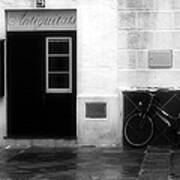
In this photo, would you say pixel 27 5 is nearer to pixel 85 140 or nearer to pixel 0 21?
pixel 0 21

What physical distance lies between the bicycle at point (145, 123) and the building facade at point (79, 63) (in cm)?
27

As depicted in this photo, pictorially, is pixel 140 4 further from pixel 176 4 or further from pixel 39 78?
pixel 39 78

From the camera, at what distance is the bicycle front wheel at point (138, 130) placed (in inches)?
568

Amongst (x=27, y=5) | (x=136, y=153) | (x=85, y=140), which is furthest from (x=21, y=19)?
(x=136, y=153)

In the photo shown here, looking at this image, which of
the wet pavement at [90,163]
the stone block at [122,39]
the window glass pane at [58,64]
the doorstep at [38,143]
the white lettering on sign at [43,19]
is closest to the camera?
the wet pavement at [90,163]

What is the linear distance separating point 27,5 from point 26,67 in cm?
144

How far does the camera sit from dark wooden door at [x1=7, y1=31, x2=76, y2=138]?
1509cm

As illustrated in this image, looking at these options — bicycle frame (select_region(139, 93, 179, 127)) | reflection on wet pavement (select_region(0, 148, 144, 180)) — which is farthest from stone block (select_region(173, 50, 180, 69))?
reflection on wet pavement (select_region(0, 148, 144, 180))

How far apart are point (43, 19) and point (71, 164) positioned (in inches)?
167

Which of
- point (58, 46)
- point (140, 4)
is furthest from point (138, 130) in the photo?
point (140, 4)

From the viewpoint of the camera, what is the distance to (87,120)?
48.4 ft

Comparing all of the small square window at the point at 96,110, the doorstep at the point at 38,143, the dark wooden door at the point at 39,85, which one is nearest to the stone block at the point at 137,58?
the small square window at the point at 96,110

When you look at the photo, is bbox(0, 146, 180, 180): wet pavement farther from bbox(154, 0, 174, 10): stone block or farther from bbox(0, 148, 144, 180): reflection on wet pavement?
bbox(154, 0, 174, 10): stone block

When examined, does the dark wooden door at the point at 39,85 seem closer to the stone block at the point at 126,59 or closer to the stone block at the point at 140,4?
the stone block at the point at 126,59
